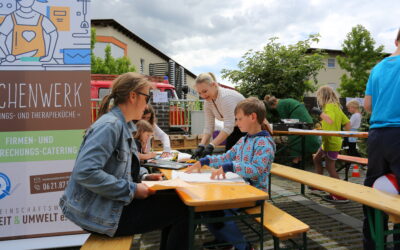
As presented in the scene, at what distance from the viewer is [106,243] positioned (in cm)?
169

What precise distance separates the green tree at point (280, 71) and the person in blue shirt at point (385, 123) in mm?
6999

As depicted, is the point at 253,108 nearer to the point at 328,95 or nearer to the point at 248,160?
the point at 248,160

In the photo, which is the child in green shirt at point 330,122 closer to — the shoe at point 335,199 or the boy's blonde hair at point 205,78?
the shoe at point 335,199

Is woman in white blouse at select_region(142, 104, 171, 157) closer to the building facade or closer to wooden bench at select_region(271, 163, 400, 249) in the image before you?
wooden bench at select_region(271, 163, 400, 249)

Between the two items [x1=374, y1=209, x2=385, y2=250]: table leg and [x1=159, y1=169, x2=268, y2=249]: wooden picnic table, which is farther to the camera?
[x1=374, y1=209, x2=385, y2=250]: table leg

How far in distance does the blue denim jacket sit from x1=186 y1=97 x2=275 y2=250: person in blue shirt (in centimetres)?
73

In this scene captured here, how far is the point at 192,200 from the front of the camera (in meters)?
1.57

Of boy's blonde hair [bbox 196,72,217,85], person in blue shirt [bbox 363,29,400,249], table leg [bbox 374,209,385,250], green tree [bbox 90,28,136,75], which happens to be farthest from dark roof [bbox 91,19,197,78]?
table leg [bbox 374,209,385,250]

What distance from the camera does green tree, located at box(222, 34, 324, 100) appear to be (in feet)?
30.2

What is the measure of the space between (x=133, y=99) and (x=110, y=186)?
22.9 inches

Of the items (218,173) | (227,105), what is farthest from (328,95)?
(218,173)

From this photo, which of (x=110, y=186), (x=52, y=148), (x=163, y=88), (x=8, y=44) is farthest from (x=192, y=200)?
(x=163, y=88)

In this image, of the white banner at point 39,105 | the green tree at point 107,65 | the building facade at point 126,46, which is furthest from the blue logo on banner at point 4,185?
the green tree at point 107,65

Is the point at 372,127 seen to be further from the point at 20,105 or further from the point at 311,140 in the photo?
the point at 311,140
